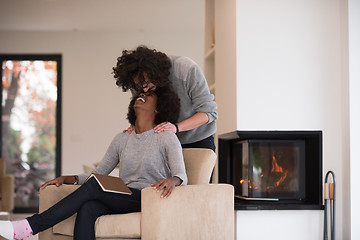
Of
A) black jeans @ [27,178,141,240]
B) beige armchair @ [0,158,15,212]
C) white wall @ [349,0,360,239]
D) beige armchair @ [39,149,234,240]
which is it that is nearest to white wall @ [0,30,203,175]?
beige armchair @ [0,158,15,212]

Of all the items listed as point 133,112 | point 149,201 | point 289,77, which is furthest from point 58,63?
point 149,201

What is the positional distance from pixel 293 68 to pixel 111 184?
195 cm

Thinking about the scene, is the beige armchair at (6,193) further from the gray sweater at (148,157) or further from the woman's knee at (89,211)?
the woman's knee at (89,211)

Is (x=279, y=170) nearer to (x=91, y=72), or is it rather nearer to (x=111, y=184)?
(x=111, y=184)

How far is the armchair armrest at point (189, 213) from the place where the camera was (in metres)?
2.58

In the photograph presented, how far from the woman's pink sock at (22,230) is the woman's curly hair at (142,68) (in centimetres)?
89

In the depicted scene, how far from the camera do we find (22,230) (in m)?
2.51

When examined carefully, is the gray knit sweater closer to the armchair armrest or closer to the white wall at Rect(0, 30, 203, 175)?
the armchair armrest

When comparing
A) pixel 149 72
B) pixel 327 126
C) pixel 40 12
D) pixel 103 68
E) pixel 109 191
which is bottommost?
pixel 109 191

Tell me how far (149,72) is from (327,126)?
174cm

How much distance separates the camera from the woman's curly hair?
2.91 m

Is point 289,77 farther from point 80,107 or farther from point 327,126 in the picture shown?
point 80,107

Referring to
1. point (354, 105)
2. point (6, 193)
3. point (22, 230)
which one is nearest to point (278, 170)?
point (354, 105)

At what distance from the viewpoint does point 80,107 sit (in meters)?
8.87
